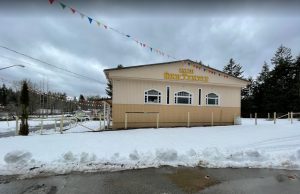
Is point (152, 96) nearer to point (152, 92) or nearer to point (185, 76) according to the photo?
point (152, 92)

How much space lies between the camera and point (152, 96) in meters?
16.8

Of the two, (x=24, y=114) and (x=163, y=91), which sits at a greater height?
(x=163, y=91)

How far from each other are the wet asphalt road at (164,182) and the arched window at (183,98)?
1110 centimetres

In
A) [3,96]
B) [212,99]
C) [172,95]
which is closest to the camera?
[172,95]

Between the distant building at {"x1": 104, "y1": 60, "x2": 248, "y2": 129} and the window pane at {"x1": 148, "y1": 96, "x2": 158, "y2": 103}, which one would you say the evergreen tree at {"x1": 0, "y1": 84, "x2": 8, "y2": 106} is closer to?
the distant building at {"x1": 104, "y1": 60, "x2": 248, "y2": 129}

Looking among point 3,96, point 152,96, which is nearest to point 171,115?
point 152,96

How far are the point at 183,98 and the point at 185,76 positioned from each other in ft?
5.29

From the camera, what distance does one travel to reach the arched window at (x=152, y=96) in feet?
54.7

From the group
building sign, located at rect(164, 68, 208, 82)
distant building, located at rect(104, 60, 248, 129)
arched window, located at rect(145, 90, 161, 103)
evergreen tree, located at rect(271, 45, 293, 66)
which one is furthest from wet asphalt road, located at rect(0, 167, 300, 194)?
evergreen tree, located at rect(271, 45, 293, 66)

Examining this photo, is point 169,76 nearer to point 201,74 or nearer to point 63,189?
point 201,74

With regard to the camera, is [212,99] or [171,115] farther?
[212,99]

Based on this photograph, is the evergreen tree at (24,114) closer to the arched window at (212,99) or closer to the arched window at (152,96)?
the arched window at (152,96)

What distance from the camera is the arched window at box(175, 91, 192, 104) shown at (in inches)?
682

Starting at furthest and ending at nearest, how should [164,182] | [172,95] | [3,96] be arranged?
[3,96]
[172,95]
[164,182]
